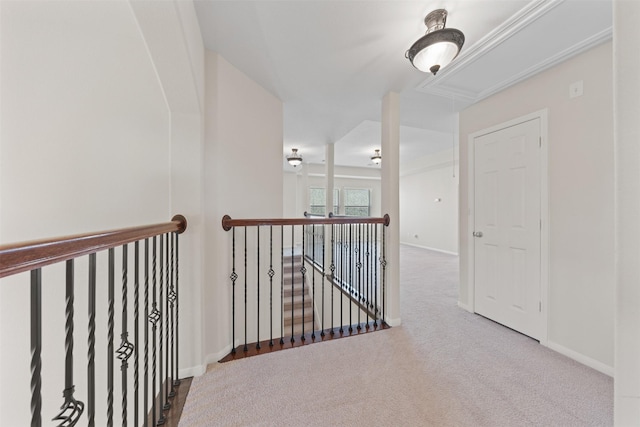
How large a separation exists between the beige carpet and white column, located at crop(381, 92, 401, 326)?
12.0 inches

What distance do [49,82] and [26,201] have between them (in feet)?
2.25

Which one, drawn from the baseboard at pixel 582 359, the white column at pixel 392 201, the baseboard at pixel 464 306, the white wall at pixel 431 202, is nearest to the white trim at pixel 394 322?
the white column at pixel 392 201

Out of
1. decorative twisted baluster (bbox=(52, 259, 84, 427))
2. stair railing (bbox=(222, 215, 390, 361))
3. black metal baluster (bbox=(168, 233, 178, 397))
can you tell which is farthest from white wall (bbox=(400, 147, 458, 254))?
decorative twisted baluster (bbox=(52, 259, 84, 427))

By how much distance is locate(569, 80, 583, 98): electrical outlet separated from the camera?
1.91 meters

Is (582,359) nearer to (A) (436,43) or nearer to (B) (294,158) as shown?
(A) (436,43)

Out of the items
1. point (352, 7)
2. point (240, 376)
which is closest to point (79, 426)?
point (240, 376)

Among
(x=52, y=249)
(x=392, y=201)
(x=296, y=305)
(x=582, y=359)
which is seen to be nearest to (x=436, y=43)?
(x=392, y=201)

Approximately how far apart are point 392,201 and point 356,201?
614 centimetres

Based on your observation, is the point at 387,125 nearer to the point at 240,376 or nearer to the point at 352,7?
the point at 352,7

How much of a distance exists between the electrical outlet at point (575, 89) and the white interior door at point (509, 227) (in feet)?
0.93

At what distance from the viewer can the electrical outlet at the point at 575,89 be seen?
1.91 meters

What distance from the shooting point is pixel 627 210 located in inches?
22.5

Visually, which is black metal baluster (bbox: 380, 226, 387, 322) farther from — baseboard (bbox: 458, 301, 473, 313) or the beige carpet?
baseboard (bbox: 458, 301, 473, 313)

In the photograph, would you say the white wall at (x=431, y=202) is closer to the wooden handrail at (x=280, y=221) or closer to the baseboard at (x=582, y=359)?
the baseboard at (x=582, y=359)
